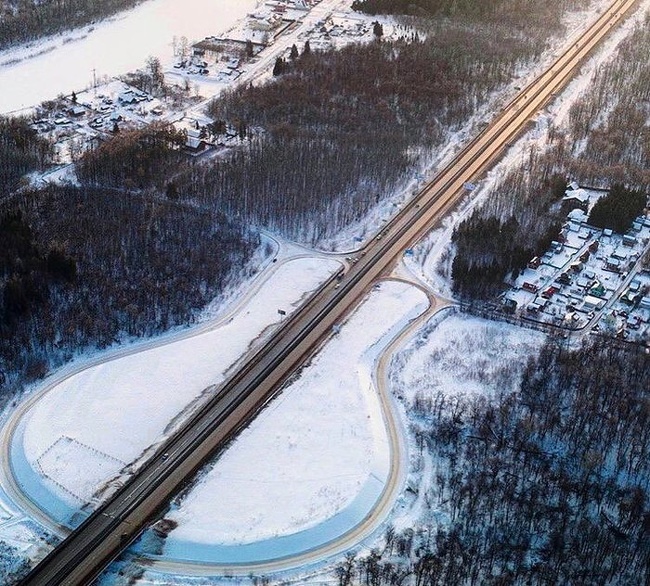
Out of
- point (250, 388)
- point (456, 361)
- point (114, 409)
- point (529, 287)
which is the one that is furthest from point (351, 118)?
point (114, 409)

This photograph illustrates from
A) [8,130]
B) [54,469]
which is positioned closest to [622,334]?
[54,469]

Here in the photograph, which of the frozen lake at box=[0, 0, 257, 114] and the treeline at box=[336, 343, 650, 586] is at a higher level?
the frozen lake at box=[0, 0, 257, 114]

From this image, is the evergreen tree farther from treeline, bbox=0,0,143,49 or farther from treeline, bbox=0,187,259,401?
treeline, bbox=0,0,143,49

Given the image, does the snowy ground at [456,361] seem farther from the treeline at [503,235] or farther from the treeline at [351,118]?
the treeline at [351,118]

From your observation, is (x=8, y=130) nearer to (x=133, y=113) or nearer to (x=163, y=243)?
(x=133, y=113)

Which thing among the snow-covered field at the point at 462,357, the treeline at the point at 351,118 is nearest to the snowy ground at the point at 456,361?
the snow-covered field at the point at 462,357

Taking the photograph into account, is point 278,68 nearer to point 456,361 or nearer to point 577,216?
point 577,216

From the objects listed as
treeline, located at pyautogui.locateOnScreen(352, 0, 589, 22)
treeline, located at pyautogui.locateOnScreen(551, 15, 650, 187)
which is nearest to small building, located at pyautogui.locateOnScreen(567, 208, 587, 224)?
treeline, located at pyautogui.locateOnScreen(551, 15, 650, 187)
